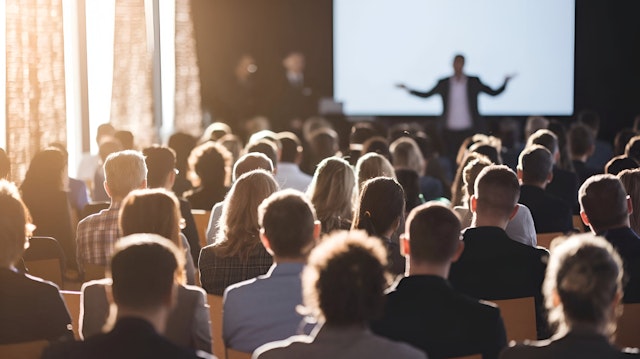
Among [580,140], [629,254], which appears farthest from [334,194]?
[580,140]

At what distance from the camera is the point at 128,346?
6.74ft

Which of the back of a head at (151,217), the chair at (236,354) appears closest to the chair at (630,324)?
the chair at (236,354)

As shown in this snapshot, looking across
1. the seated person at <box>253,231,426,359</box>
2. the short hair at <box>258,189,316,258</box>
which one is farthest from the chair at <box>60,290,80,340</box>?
the seated person at <box>253,231,426,359</box>

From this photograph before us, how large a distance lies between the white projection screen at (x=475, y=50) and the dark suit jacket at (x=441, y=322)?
36.1 feet

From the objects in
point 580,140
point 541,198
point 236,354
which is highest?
point 580,140

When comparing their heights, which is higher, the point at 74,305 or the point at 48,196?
the point at 48,196

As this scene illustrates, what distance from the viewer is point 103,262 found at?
4.42m

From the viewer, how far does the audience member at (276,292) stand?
2902 millimetres

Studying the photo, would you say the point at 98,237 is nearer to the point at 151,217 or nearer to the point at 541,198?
the point at 151,217

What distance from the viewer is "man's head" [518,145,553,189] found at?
17.0ft

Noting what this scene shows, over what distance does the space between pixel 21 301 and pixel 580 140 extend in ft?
16.5

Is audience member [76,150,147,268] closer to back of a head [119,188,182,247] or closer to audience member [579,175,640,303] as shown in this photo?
back of a head [119,188,182,247]

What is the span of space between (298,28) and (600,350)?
44.4 feet

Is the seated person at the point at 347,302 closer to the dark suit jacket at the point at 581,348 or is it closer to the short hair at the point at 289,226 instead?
the dark suit jacket at the point at 581,348
